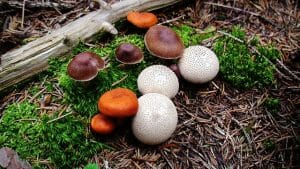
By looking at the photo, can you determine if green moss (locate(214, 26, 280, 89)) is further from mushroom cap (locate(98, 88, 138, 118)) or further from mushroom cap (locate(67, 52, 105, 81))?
mushroom cap (locate(67, 52, 105, 81))

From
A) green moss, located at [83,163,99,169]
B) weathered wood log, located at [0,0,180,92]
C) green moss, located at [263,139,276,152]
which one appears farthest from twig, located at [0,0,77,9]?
green moss, located at [263,139,276,152]

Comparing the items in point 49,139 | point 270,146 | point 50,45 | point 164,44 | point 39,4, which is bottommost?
point 49,139

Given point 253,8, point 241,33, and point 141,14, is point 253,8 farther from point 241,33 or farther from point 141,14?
point 141,14

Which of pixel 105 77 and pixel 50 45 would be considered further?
pixel 50 45

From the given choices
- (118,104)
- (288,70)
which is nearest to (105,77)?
(118,104)

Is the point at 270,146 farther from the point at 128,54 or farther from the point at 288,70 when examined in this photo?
the point at 128,54

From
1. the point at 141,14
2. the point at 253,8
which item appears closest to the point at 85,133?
the point at 141,14
